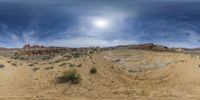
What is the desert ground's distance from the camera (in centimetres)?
5338

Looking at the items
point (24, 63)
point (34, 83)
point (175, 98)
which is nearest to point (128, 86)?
point (175, 98)

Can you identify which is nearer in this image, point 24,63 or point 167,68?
point 167,68

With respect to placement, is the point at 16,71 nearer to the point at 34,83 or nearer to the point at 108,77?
the point at 34,83

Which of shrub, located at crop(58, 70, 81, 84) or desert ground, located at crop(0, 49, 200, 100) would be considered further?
shrub, located at crop(58, 70, 81, 84)

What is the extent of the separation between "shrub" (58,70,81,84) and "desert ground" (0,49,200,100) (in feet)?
1.38

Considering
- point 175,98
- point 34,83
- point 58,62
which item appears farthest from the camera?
point 58,62

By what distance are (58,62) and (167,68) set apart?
12.0 m

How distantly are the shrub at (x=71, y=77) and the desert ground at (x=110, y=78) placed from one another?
16.5 inches

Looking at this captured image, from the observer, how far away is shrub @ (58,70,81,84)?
5619 centimetres

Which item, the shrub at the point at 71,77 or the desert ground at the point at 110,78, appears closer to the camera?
the desert ground at the point at 110,78

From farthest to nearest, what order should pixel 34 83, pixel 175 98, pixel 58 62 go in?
pixel 58 62
pixel 34 83
pixel 175 98

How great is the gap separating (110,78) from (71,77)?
12.6ft

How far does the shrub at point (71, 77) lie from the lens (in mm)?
56188

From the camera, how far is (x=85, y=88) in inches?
2174
